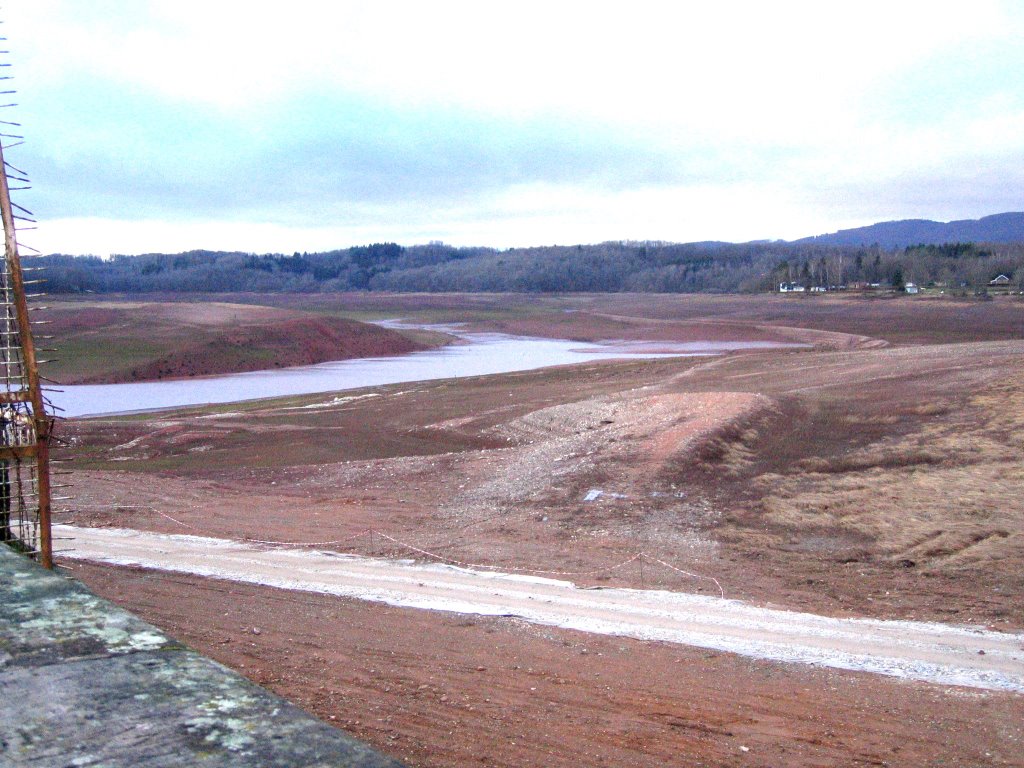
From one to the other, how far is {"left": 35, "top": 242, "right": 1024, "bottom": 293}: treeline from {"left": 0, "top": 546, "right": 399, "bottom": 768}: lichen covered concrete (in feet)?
344

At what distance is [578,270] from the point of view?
15600cm

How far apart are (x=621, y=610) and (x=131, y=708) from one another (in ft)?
29.0

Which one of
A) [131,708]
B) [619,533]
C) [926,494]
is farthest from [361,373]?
[131,708]

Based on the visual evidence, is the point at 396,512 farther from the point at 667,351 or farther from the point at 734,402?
the point at 667,351

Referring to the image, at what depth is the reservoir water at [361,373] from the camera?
41375 mm

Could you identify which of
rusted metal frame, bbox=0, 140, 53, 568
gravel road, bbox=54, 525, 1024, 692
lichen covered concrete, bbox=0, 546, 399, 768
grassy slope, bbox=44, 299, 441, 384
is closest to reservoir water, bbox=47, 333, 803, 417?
grassy slope, bbox=44, 299, 441, 384

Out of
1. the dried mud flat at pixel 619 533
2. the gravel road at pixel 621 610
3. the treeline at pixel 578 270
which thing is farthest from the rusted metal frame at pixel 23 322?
the treeline at pixel 578 270

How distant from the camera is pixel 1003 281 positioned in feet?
299

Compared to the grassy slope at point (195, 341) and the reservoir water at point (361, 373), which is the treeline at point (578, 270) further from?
the reservoir water at point (361, 373)

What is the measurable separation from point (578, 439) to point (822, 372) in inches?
507

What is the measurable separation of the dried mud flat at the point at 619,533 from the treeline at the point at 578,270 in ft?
272

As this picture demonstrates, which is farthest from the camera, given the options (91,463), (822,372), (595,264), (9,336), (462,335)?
(595,264)

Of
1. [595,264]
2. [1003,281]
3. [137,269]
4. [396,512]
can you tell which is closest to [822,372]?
[396,512]

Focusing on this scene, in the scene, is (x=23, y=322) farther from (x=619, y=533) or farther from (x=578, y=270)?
(x=578, y=270)
